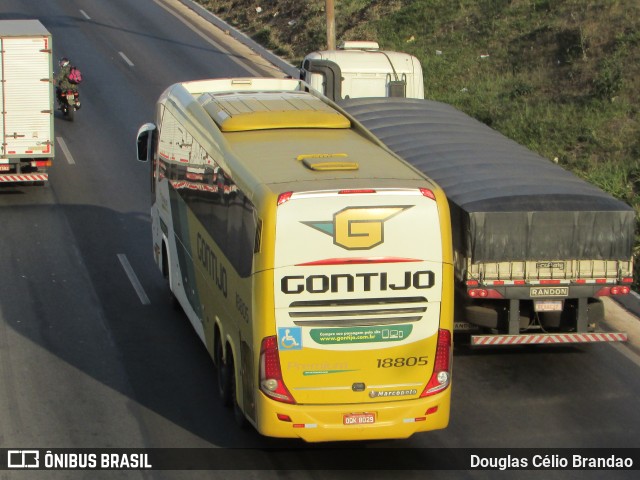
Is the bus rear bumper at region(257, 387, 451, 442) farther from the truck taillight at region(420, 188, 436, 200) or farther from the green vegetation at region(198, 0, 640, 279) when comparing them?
the green vegetation at region(198, 0, 640, 279)

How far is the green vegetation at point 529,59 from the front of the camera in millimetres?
26281

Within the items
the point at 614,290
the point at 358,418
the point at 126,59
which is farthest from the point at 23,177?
the point at 126,59

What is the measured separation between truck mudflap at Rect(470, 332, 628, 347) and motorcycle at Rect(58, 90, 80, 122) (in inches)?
731

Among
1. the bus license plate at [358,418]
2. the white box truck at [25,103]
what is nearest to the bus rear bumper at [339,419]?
the bus license plate at [358,418]

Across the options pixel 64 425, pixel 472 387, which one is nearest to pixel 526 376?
pixel 472 387

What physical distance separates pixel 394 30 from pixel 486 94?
987 centimetres

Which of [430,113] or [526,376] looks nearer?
[526,376]

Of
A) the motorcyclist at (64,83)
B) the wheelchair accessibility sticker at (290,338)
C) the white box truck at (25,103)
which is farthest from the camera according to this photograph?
the motorcyclist at (64,83)

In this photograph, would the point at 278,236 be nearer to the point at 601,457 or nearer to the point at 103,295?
the point at 601,457

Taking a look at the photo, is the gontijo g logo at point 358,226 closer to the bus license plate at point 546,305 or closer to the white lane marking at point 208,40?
the bus license plate at point 546,305

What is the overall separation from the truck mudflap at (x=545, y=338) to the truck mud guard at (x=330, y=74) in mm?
10258

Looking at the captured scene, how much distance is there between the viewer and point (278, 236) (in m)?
12.2

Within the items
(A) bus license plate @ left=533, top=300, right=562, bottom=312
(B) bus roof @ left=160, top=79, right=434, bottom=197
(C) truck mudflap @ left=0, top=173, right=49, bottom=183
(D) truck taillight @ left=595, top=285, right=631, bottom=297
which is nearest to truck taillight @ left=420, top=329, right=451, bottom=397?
(B) bus roof @ left=160, top=79, right=434, bottom=197

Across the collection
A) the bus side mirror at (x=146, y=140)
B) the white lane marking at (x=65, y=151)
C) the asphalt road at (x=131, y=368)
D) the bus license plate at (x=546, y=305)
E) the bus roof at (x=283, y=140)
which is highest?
the bus roof at (x=283, y=140)
